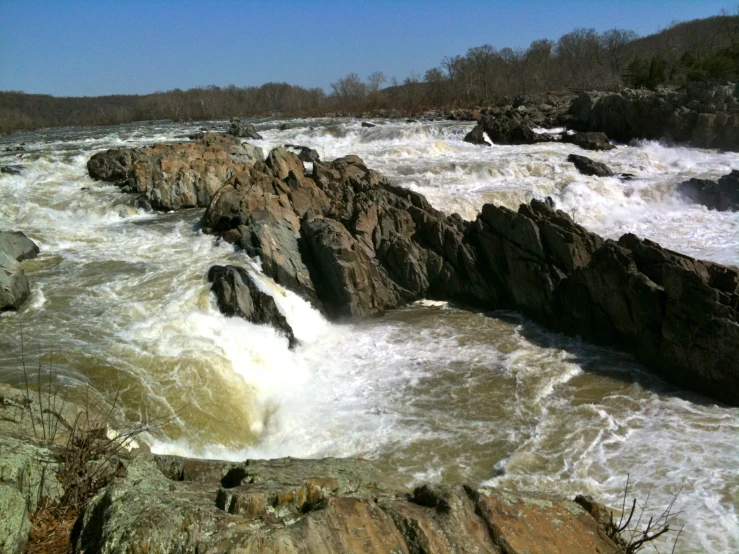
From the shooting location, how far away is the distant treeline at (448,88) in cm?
6775

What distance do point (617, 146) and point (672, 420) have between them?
28.4 meters

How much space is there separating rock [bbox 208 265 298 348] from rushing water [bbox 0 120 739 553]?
271mm

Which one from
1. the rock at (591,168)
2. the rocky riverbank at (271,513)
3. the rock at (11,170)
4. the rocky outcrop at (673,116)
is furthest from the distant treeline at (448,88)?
the rocky riverbank at (271,513)

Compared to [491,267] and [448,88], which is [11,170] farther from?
[448,88]

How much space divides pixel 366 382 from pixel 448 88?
78.4 metres

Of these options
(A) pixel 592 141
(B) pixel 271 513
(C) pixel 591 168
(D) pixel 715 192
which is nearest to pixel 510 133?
(A) pixel 592 141

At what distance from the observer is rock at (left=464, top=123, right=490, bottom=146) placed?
3328cm

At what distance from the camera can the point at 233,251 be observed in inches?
550

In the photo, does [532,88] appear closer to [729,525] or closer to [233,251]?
[233,251]

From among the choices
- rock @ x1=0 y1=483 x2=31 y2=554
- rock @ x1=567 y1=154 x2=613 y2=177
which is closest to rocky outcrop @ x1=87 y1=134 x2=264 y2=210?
rock @ x1=0 y1=483 x2=31 y2=554

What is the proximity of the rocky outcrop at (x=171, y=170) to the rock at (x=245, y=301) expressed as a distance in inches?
265

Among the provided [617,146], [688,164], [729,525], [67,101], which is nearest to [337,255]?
[729,525]

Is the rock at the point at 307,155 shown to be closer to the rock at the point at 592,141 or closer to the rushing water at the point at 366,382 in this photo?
the rushing water at the point at 366,382

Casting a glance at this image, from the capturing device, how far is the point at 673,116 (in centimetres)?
3219
